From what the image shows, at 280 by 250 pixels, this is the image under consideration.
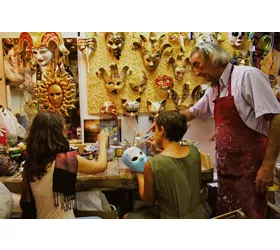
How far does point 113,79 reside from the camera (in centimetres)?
140

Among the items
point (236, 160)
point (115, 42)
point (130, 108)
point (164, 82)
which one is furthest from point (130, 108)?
point (236, 160)

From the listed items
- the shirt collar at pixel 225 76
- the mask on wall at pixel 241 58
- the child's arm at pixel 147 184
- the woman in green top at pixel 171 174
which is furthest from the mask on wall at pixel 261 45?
the child's arm at pixel 147 184

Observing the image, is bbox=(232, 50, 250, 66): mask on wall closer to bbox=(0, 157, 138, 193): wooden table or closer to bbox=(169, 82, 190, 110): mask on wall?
bbox=(169, 82, 190, 110): mask on wall

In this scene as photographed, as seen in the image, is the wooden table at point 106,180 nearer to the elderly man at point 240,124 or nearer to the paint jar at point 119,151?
the paint jar at point 119,151

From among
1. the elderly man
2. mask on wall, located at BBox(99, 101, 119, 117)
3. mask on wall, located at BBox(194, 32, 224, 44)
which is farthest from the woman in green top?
mask on wall, located at BBox(194, 32, 224, 44)

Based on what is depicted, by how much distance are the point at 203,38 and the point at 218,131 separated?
1.41 feet

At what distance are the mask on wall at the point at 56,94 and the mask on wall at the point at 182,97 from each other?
1.54 ft

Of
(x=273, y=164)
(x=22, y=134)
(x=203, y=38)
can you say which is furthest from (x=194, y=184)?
(x=22, y=134)

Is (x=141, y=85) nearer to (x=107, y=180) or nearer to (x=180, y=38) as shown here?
(x=180, y=38)

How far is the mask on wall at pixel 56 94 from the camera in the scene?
1.36m

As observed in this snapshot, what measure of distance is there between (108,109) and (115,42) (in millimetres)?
311

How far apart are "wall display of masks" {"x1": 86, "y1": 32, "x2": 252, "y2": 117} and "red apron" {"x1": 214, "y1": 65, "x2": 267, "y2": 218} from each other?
0.62 ft

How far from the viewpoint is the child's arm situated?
1.32 m

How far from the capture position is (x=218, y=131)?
4.44 ft
